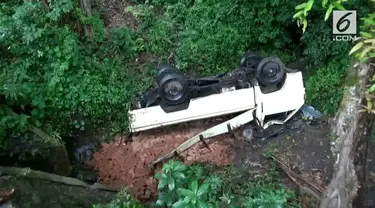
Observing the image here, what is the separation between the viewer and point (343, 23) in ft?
18.6

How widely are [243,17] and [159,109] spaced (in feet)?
6.34

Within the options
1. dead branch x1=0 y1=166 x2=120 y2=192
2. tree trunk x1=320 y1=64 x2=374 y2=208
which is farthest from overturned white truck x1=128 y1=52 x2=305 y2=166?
tree trunk x1=320 y1=64 x2=374 y2=208

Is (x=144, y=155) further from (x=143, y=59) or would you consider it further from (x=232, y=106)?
(x=143, y=59)

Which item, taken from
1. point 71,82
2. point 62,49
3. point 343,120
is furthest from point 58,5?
point 343,120

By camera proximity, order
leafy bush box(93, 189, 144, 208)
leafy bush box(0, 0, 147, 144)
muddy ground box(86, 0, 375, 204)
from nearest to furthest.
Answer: leafy bush box(93, 189, 144, 208), leafy bush box(0, 0, 147, 144), muddy ground box(86, 0, 375, 204)

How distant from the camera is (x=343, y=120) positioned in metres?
3.59

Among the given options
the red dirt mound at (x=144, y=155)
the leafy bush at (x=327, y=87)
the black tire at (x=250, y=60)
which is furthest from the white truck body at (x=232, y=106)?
the black tire at (x=250, y=60)

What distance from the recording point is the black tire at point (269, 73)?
535cm

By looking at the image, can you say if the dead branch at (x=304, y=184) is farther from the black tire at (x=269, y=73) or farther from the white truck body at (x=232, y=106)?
the black tire at (x=269, y=73)

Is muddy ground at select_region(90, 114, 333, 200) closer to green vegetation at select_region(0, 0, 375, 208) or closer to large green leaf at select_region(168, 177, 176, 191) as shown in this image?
green vegetation at select_region(0, 0, 375, 208)

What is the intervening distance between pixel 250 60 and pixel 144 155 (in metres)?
1.88

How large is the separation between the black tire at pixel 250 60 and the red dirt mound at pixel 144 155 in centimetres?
104

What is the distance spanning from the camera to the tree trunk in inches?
133

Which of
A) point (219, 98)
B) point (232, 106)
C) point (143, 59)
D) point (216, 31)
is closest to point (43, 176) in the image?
point (219, 98)
